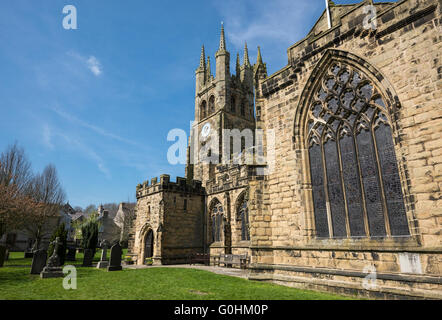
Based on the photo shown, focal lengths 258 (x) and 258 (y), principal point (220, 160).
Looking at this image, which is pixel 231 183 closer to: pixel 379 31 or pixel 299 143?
pixel 299 143

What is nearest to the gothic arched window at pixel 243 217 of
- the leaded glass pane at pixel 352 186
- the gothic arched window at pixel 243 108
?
the leaded glass pane at pixel 352 186

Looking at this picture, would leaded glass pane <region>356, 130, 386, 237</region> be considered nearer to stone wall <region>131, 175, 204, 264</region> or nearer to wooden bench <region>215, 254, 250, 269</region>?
wooden bench <region>215, 254, 250, 269</region>

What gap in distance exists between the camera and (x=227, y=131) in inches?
1240

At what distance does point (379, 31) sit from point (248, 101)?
1118 inches

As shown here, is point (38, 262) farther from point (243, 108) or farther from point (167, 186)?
point (243, 108)

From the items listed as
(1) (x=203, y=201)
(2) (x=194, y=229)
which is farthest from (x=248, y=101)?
(2) (x=194, y=229)

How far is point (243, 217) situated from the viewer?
19.2 m

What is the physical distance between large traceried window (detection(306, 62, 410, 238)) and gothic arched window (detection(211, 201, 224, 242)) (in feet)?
43.7

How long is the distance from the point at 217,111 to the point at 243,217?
16.8 meters

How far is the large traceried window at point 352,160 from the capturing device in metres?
7.37

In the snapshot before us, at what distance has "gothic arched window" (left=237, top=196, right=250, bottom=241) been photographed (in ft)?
61.7

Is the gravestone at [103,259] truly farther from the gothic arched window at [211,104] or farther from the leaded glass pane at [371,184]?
the gothic arched window at [211,104]

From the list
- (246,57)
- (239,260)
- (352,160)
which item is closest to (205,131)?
(246,57)

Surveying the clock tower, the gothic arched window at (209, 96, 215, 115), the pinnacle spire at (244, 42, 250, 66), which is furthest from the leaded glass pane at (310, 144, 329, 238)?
the pinnacle spire at (244, 42, 250, 66)
